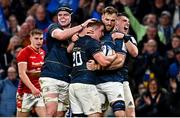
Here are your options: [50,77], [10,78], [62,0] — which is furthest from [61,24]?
[62,0]

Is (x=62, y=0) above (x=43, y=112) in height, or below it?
above

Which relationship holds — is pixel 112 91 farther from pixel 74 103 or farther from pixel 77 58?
pixel 77 58

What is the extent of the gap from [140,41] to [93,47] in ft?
19.8

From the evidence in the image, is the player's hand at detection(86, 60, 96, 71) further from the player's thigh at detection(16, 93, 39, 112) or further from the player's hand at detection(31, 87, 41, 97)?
the player's thigh at detection(16, 93, 39, 112)

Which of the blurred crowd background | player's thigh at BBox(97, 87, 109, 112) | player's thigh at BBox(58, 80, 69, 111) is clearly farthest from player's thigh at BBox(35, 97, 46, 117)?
the blurred crowd background

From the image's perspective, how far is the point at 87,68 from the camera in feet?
41.2

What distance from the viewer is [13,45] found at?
18.5 m

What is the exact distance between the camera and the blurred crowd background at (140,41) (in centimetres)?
1702

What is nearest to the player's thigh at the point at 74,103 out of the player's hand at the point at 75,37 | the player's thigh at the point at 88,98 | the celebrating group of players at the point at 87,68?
the celebrating group of players at the point at 87,68

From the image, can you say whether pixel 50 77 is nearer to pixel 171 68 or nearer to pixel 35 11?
pixel 171 68

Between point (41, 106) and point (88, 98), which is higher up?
point (88, 98)

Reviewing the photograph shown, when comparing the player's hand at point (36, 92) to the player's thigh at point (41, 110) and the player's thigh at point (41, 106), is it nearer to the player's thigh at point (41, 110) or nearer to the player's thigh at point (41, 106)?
the player's thigh at point (41, 106)

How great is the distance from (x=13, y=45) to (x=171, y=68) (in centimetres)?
374

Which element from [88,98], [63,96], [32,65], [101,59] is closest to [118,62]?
[101,59]
